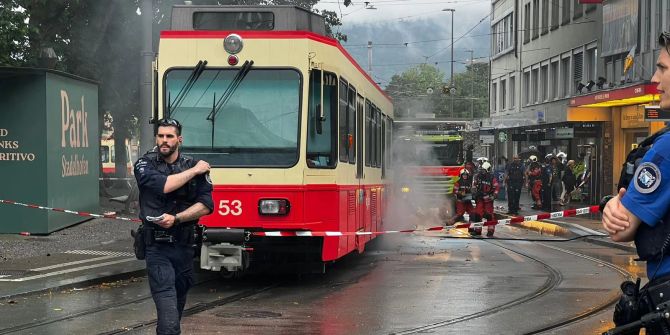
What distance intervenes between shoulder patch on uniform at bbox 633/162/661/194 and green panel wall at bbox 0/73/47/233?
1381cm

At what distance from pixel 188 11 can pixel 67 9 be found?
13319 mm

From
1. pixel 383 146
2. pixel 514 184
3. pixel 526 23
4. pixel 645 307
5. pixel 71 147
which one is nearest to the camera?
pixel 645 307

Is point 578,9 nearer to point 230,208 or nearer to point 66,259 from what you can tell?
point 66,259

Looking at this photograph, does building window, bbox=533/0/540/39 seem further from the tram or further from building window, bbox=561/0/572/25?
the tram

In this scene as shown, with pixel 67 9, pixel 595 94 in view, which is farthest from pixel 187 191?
pixel 595 94

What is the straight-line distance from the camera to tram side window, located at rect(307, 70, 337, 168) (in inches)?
415

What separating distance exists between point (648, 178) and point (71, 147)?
1531 centimetres

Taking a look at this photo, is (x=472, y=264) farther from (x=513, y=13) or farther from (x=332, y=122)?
(x=513, y=13)

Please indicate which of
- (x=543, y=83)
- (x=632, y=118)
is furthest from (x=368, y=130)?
(x=543, y=83)

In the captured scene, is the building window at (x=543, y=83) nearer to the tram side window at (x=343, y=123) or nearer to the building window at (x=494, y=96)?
the building window at (x=494, y=96)

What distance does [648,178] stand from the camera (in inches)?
131

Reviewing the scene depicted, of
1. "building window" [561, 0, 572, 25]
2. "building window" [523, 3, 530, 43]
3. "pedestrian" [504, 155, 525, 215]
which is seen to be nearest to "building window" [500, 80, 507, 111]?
"building window" [523, 3, 530, 43]

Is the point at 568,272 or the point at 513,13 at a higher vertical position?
the point at 513,13

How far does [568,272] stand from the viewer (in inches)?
523
